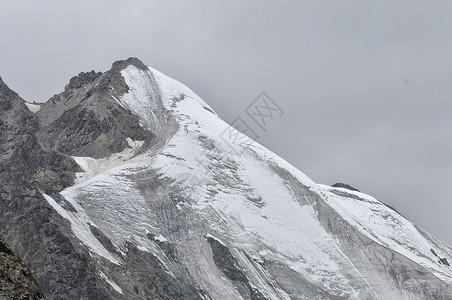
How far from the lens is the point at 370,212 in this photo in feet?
590

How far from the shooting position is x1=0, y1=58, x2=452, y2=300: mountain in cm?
12131

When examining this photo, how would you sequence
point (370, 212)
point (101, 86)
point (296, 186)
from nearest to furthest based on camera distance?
point (296, 186) → point (370, 212) → point (101, 86)

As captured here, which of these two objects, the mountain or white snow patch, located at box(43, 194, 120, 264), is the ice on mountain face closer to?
the mountain

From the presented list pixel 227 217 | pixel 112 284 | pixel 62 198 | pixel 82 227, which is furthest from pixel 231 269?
pixel 62 198

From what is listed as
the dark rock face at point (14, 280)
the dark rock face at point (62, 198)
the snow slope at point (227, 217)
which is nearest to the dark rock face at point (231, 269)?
the snow slope at point (227, 217)

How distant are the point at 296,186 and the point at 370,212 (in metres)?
21.6

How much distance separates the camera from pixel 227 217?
492ft

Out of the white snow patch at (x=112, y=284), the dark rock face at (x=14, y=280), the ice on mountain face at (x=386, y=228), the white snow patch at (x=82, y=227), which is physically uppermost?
the ice on mountain face at (x=386, y=228)

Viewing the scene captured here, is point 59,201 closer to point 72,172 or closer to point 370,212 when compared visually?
point 72,172

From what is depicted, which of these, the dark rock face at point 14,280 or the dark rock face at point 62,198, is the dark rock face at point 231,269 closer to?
the dark rock face at point 62,198

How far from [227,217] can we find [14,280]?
130910 mm

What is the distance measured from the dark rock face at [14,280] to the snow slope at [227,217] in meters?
95.2

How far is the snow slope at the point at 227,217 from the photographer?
136 meters

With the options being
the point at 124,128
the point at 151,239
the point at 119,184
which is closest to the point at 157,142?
the point at 124,128
